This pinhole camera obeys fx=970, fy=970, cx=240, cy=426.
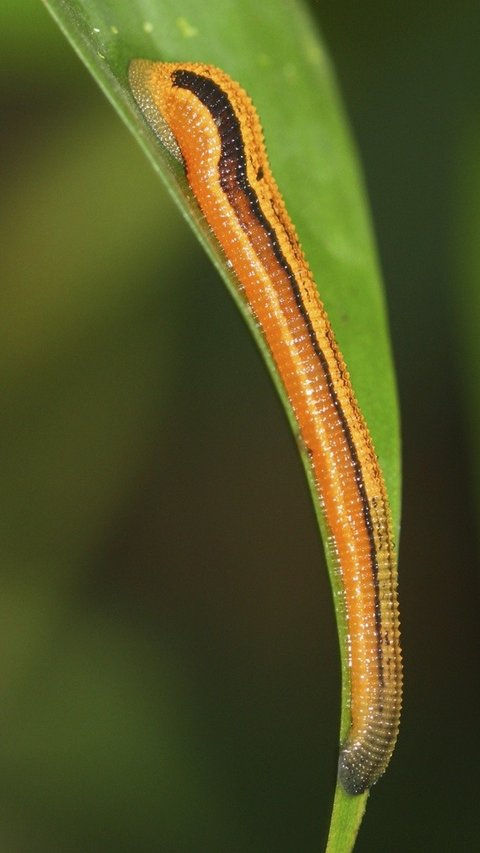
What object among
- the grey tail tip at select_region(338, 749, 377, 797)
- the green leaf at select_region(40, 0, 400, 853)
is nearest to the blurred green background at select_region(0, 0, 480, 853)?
the green leaf at select_region(40, 0, 400, 853)

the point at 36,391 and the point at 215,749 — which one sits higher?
the point at 36,391

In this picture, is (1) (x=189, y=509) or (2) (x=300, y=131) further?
(1) (x=189, y=509)

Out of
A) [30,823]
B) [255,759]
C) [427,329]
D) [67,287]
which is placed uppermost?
[67,287]

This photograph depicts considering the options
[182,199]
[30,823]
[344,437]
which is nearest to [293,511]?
[30,823]

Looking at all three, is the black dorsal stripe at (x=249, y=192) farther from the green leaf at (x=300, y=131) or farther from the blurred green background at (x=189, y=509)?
the blurred green background at (x=189, y=509)

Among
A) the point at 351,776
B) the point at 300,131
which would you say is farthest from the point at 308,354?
the point at 351,776

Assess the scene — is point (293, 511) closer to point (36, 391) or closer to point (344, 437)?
point (36, 391)

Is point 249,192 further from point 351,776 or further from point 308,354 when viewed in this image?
point 351,776
